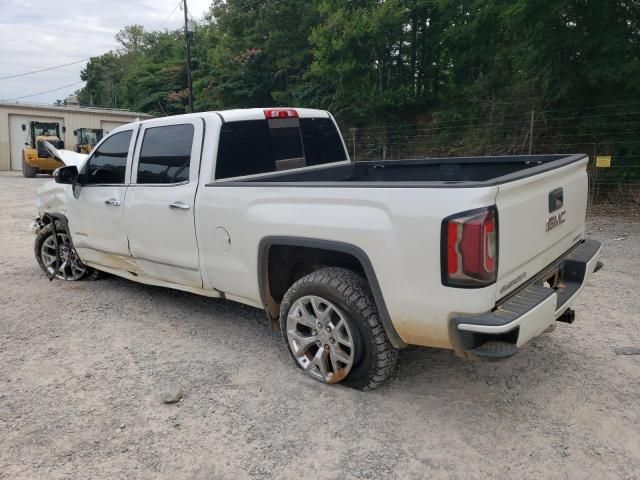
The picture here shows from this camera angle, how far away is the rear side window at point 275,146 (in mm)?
4043

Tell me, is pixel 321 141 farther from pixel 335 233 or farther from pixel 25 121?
pixel 25 121

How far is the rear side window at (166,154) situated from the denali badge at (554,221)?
2619 millimetres

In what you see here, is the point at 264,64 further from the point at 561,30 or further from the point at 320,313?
the point at 320,313

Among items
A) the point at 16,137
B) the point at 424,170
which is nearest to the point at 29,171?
the point at 16,137

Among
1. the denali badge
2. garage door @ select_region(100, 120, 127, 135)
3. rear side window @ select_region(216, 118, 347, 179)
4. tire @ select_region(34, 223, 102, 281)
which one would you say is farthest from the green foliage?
garage door @ select_region(100, 120, 127, 135)

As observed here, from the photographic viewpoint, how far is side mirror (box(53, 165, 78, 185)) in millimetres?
5154

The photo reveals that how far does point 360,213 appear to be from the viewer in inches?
115

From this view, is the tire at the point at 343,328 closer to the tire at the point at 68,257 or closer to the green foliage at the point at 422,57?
the tire at the point at 68,257

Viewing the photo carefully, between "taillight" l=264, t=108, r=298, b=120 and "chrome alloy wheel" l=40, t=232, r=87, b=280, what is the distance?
9.68ft

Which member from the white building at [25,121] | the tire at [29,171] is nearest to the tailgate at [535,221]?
the tire at [29,171]

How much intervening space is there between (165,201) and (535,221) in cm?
277

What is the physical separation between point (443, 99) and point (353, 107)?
11.8ft

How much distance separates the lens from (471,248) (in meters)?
2.55

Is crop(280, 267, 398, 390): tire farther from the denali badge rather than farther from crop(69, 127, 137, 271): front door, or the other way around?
crop(69, 127, 137, 271): front door
